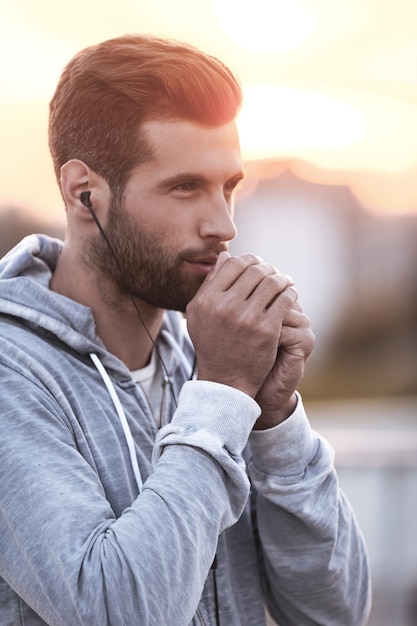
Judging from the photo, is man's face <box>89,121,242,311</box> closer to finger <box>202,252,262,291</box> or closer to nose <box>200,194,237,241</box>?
nose <box>200,194,237,241</box>

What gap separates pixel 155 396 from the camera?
7.43ft

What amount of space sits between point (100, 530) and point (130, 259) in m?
0.74

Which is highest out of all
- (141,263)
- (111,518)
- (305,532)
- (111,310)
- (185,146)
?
(185,146)

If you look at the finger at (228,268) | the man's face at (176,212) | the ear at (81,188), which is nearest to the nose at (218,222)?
the man's face at (176,212)

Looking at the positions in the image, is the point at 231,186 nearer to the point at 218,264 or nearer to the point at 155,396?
the point at 218,264

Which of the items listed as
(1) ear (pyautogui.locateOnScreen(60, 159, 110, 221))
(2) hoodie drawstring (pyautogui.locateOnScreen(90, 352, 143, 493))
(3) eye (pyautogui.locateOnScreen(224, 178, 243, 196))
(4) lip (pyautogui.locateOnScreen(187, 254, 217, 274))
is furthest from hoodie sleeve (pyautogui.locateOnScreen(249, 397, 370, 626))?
(1) ear (pyautogui.locateOnScreen(60, 159, 110, 221))

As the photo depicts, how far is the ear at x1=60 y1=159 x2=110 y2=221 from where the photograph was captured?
85.5 inches

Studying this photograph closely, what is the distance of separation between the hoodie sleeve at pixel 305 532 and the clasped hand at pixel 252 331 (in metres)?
0.08

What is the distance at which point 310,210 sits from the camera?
27062 millimetres

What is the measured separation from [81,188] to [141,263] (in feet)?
0.85

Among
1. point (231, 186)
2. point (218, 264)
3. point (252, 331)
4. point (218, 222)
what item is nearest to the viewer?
point (252, 331)

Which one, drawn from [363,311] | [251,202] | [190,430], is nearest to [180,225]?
[190,430]

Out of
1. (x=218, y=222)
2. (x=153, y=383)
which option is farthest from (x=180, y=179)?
(x=153, y=383)

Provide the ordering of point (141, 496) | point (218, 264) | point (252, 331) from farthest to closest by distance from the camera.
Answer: point (218, 264), point (252, 331), point (141, 496)
